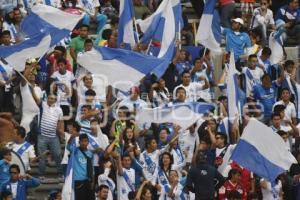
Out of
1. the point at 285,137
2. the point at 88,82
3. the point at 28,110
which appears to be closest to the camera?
the point at 28,110

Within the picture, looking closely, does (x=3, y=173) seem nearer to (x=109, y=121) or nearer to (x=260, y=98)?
(x=109, y=121)

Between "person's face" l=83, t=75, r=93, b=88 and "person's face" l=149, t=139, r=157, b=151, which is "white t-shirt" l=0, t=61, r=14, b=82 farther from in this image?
"person's face" l=149, t=139, r=157, b=151

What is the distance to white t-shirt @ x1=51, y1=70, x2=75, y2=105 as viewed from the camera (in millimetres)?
27812

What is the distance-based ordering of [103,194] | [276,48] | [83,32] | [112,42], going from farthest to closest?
[276,48], [83,32], [112,42], [103,194]

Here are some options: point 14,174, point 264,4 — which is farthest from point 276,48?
point 14,174

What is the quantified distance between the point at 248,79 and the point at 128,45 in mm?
2655

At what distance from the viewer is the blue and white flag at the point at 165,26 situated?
28125 millimetres

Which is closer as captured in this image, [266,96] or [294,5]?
[266,96]

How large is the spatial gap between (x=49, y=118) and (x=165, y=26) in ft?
9.82

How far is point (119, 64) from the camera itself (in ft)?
86.7

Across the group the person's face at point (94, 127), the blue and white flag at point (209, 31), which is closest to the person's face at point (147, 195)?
the person's face at point (94, 127)

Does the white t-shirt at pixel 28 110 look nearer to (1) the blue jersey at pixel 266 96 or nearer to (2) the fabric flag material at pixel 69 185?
(2) the fabric flag material at pixel 69 185

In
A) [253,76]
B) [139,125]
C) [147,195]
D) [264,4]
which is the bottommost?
[147,195]

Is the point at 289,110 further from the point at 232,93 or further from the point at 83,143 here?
the point at 83,143
